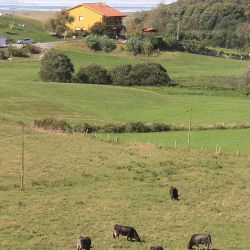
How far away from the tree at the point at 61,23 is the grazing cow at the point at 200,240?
121253 millimetres

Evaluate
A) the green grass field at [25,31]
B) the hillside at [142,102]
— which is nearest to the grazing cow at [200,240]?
the hillside at [142,102]

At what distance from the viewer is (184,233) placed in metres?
30.0

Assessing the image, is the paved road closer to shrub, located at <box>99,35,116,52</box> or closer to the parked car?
the parked car

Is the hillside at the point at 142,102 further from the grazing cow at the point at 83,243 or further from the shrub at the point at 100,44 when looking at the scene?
the grazing cow at the point at 83,243

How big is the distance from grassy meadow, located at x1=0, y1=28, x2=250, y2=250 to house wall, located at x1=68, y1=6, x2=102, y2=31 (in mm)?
68364

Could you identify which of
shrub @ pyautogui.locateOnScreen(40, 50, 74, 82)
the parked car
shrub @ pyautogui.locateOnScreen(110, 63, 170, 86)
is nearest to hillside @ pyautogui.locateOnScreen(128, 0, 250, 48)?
the parked car

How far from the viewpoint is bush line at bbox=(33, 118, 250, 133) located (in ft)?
194

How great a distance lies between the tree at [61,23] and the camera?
14575 cm

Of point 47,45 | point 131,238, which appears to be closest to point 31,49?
point 47,45

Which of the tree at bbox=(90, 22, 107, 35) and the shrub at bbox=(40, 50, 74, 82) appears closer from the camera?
the shrub at bbox=(40, 50, 74, 82)

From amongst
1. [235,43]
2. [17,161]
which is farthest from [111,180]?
[235,43]

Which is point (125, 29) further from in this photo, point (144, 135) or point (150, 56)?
point (144, 135)

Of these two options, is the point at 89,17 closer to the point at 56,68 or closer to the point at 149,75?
the point at 149,75

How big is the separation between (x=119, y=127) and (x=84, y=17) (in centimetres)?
9217
